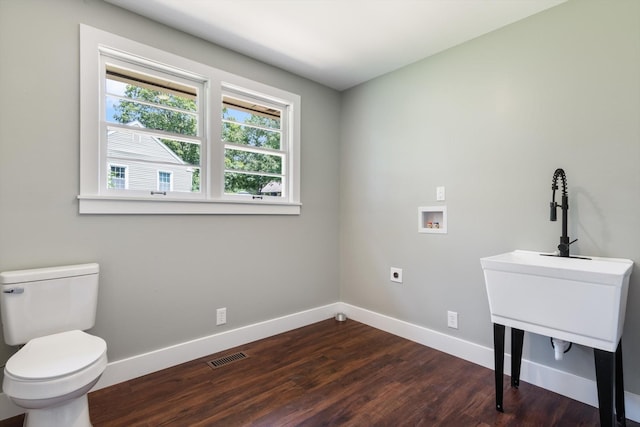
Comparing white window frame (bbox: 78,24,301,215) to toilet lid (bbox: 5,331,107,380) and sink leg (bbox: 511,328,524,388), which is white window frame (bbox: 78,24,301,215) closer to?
toilet lid (bbox: 5,331,107,380)

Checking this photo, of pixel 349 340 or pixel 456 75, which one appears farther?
pixel 349 340

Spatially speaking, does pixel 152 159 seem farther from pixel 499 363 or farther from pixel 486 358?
pixel 486 358

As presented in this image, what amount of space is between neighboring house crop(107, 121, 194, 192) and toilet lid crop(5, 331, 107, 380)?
3.17ft

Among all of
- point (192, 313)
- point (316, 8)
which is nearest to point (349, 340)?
point (192, 313)

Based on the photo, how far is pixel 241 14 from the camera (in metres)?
2.15

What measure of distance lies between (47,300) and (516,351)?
2785 millimetres

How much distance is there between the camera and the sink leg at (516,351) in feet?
6.59

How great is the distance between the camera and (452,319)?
2531mm

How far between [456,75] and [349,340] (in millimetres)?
2380

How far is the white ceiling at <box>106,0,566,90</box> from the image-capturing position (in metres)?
2.04

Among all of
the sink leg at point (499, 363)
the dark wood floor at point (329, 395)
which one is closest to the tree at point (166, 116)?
the dark wood floor at point (329, 395)

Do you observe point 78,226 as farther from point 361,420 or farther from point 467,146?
point 467,146

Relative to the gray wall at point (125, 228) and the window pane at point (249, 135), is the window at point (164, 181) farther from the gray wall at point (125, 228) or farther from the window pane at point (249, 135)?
the window pane at point (249, 135)

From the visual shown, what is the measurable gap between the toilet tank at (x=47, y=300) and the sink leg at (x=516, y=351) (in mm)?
2592
